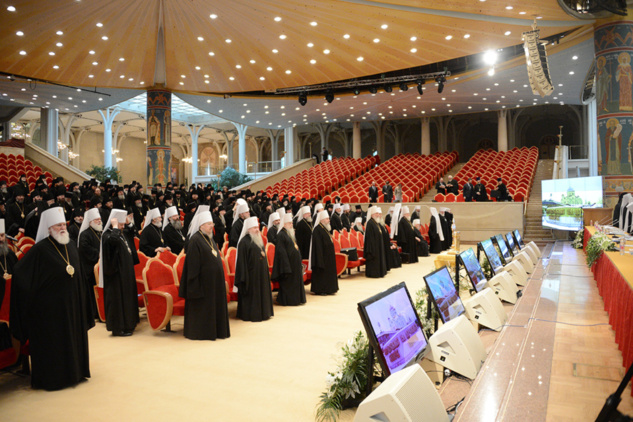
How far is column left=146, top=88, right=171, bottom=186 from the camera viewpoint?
1858 centimetres

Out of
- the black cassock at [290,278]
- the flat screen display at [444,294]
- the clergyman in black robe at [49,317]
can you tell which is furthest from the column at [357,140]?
the clergyman in black robe at [49,317]

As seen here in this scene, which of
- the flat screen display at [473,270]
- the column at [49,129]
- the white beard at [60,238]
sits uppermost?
the column at [49,129]

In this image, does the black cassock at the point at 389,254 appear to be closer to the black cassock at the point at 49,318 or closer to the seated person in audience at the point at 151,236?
the seated person in audience at the point at 151,236

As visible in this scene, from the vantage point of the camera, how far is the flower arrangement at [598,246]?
6.45 metres

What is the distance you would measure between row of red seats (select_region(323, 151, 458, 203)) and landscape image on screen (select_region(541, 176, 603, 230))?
6.38 m

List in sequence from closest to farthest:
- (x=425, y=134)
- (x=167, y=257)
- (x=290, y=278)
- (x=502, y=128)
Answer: (x=167, y=257) < (x=290, y=278) < (x=502, y=128) < (x=425, y=134)

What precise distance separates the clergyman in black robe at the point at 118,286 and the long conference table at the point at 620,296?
17.8 feet

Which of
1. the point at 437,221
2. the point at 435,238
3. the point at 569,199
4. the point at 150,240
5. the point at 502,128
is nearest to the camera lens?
the point at 150,240

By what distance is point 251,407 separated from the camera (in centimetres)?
375

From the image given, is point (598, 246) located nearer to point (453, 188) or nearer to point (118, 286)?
point (118, 286)

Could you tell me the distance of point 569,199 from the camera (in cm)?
1262

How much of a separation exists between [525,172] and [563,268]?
13.6 meters

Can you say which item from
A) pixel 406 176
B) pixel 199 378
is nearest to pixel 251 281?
pixel 199 378

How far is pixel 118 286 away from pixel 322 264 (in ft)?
12.0
